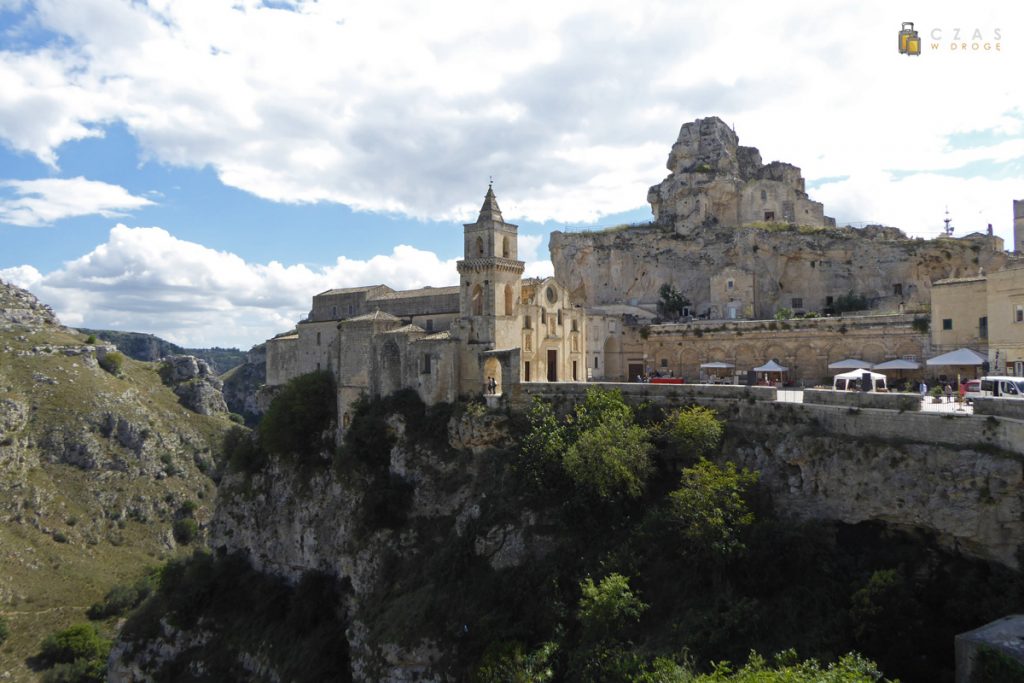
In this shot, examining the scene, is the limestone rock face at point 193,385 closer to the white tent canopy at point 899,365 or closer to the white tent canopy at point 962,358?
the white tent canopy at point 899,365

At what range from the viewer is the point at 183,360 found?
371ft

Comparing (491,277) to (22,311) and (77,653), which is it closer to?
(77,653)

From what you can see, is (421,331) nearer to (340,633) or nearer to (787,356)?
(340,633)

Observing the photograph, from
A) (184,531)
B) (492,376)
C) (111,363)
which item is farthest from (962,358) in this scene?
(111,363)

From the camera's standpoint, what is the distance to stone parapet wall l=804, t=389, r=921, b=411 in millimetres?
21938

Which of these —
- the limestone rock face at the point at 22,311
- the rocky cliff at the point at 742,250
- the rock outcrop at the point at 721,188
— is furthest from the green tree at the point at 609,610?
the limestone rock face at the point at 22,311

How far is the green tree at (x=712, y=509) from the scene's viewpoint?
2192cm

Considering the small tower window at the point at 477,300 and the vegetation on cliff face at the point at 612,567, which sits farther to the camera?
the small tower window at the point at 477,300

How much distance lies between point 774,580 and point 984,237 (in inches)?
1625

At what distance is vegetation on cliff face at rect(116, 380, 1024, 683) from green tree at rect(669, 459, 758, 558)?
6 cm

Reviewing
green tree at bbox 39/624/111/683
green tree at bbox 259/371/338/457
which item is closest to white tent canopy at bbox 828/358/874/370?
green tree at bbox 259/371/338/457

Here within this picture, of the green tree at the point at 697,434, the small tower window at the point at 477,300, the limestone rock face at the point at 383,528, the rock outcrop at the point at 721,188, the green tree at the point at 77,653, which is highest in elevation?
the rock outcrop at the point at 721,188

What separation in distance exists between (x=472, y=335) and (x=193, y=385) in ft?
283

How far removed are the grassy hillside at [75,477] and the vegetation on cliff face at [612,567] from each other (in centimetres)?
3882
